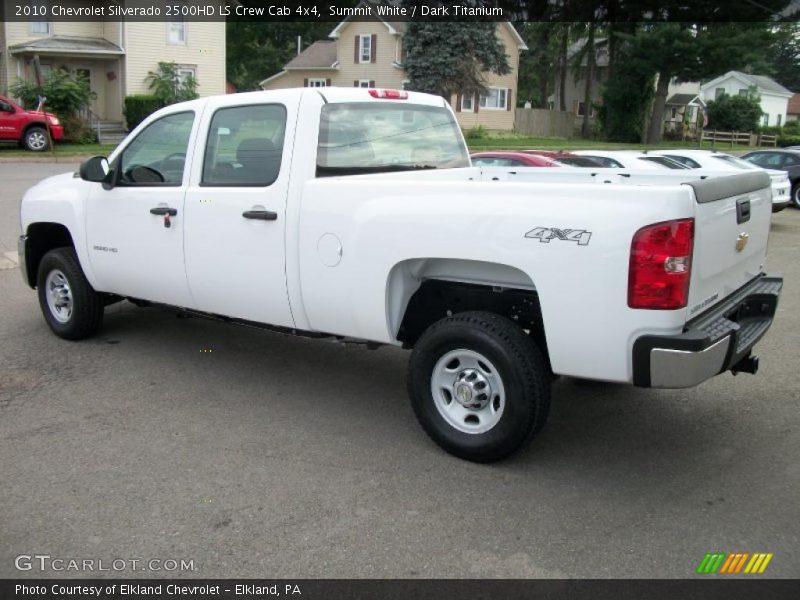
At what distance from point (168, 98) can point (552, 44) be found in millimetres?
40872

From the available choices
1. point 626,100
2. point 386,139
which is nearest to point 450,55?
point 626,100

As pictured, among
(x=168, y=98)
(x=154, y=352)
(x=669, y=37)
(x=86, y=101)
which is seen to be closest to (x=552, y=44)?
(x=669, y=37)

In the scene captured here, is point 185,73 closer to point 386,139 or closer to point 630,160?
point 630,160

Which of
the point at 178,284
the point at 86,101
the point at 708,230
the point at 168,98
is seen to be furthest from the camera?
the point at 168,98

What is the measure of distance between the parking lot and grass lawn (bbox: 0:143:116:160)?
21.5 metres

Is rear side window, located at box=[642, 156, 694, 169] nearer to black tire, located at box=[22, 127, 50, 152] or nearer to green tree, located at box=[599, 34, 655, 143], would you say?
black tire, located at box=[22, 127, 50, 152]

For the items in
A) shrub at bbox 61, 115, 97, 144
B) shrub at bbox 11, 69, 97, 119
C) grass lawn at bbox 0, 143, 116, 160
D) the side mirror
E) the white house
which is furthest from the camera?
the white house

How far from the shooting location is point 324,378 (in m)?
5.88

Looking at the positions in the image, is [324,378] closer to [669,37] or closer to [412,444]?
[412,444]

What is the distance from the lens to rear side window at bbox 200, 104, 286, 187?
502 centimetres

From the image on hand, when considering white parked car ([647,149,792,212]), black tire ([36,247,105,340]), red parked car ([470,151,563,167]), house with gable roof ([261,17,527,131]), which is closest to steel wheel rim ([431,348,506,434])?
black tire ([36,247,105,340])

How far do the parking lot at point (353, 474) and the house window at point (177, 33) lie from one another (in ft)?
110

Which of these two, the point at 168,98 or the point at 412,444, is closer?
the point at 412,444
